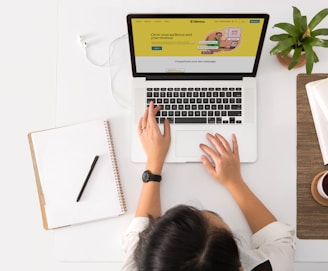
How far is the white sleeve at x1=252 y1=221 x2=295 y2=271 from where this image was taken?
976 millimetres

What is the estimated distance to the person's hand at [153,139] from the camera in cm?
106

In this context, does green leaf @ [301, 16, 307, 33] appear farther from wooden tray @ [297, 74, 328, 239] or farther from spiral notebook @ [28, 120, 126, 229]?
spiral notebook @ [28, 120, 126, 229]

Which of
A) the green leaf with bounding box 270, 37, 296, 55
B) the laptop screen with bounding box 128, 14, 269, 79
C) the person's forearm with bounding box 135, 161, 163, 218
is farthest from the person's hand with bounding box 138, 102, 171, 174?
the green leaf with bounding box 270, 37, 296, 55

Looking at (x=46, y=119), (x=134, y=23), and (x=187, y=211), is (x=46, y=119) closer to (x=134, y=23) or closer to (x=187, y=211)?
(x=134, y=23)

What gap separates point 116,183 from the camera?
1067 mm

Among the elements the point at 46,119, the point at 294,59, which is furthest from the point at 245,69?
the point at 46,119

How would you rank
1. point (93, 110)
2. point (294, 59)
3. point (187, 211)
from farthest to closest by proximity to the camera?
point (93, 110), point (294, 59), point (187, 211)

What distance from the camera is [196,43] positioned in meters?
0.98

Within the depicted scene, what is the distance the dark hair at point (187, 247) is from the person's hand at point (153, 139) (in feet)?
0.73

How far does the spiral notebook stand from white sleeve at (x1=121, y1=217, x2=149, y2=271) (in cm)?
6

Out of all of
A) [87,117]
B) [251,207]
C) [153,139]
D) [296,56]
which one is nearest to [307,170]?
[251,207]

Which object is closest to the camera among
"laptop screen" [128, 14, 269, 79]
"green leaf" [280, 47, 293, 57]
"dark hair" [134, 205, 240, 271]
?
"dark hair" [134, 205, 240, 271]

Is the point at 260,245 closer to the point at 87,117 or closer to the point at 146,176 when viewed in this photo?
the point at 146,176

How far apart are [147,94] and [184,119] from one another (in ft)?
0.39
